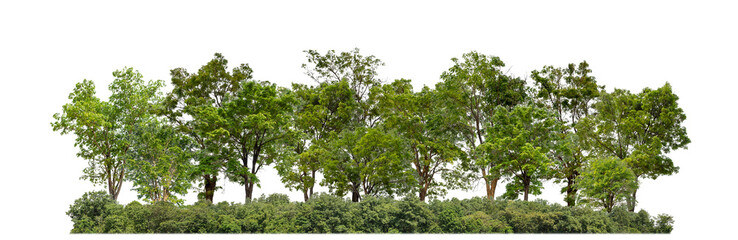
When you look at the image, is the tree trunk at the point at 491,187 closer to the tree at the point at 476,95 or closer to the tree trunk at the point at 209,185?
the tree at the point at 476,95

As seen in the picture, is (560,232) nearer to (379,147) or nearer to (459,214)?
(459,214)

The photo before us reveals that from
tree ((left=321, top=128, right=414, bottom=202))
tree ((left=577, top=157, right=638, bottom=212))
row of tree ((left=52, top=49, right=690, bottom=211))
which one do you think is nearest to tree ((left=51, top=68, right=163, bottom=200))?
row of tree ((left=52, top=49, right=690, bottom=211))

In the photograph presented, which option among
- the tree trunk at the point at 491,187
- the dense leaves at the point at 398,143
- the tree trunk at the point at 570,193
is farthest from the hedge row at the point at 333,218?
the tree trunk at the point at 491,187

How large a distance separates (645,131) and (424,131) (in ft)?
40.8

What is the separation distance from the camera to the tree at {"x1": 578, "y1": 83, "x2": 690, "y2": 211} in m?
30.6

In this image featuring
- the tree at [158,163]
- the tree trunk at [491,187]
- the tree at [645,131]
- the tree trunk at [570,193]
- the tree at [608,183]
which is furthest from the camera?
the tree trunk at [491,187]

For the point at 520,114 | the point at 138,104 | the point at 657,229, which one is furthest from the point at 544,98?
the point at 138,104

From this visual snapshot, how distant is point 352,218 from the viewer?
2364 cm

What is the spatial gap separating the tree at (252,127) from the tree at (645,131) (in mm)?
17541

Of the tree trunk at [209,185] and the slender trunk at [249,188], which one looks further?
the tree trunk at [209,185]

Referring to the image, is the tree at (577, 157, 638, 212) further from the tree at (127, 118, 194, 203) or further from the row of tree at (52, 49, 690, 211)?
the tree at (127, 118, 194, 203)

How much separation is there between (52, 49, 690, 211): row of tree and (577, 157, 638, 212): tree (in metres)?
0.07

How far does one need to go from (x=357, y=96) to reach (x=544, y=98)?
1210 centimetres

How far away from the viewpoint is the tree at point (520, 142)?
3077cm
